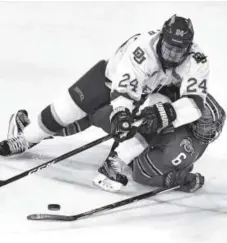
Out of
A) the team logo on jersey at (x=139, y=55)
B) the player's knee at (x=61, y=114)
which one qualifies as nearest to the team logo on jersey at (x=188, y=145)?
the team logo on jersey at (x=139, y=55)

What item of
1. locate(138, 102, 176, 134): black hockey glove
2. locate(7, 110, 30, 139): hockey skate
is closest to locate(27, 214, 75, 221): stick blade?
locate(138, 102, 176, 134): black hockey glove

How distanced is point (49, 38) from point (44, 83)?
68 cm

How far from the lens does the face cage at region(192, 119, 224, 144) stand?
3.93 m

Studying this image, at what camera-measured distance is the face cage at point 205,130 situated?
393 centimetres

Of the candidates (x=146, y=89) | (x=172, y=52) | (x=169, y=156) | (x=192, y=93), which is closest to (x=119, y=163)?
(x=169, y=156)

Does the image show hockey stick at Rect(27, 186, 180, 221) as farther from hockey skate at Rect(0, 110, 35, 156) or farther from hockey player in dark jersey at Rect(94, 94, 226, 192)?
hockey skate at Rect(0, 110, 35, 156)

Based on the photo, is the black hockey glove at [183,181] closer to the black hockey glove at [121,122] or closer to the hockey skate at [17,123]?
the black hockey glove at [121,122]

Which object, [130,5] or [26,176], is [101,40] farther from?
[26,176]

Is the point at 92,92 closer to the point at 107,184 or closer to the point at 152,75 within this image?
the point at 152,75

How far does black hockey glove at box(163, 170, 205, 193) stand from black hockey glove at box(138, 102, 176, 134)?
322 mm

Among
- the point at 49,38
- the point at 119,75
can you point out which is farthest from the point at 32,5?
the point at 119,75

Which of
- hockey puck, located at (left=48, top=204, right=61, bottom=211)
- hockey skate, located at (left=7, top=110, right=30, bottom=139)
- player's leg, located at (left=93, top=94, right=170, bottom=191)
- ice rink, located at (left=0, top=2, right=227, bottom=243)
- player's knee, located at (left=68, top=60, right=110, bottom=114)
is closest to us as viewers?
ice rink, located at (left=0, top=2, right=227, bottom=243)

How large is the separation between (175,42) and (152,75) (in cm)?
22

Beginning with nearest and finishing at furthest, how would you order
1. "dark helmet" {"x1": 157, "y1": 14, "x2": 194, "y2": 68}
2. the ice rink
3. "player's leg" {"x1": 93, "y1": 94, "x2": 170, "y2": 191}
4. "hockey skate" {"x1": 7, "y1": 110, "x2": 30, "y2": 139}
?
the ice rink, "dark helmet" {"x1": 157, "y1": 14, "x2": 194, "y2": 68}, "player's leg" {"x1": 93, "y1": 94, "x2": 170, "y2": 191}, "hockey skate" {"x1": 7, "y1": 110, "x2": 30, "y2": 139}
